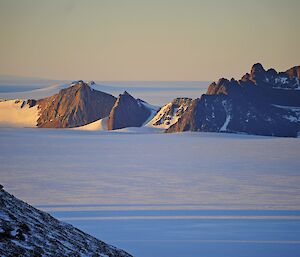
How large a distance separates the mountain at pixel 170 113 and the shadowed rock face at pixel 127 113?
18.8ft

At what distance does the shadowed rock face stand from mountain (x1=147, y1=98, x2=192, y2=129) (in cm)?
574

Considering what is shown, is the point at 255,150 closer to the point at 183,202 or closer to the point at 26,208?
the point at 183,202

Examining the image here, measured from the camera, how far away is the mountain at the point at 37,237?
812cm

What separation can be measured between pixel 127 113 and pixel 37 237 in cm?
16856

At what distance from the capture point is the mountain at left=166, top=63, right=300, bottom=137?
13762cm

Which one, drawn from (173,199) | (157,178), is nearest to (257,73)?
(157,178)

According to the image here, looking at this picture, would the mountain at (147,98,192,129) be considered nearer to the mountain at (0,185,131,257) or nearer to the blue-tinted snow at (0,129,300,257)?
the blue-tinted snow at (0,129,300,257)

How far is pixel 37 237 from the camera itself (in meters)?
8.84

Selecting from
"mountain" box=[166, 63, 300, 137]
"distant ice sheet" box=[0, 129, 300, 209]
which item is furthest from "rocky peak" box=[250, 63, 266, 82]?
"distant ice sheet" box=[0, 129, 300, 209]

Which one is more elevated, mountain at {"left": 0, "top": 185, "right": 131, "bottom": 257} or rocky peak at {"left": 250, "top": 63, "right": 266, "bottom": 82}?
rocky peak at {"left": 250, "top": 63, "right": 266, "bottom": 82}

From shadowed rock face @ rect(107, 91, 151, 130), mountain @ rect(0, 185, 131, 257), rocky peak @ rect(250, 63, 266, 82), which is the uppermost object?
rocky peak @ rect(250, 63, 266, 82)

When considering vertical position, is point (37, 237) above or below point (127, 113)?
above

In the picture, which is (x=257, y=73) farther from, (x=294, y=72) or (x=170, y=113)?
(x=170, y=113)

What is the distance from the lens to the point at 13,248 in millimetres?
7887
